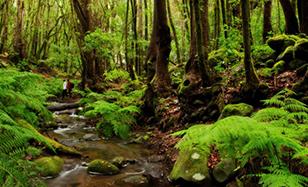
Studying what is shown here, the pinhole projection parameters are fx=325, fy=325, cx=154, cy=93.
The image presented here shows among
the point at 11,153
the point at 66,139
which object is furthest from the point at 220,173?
the point at 66,139

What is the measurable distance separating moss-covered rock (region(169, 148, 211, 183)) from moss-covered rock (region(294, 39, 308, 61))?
469 centimetres

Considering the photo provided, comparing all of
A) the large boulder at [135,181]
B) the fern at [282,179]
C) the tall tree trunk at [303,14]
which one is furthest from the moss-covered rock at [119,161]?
the tall tree trunk at [303,14]

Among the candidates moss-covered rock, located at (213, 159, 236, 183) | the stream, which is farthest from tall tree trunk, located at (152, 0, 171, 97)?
moss-covered rock, located at (213, 159, 236, 183)

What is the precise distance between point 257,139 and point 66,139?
8.66m

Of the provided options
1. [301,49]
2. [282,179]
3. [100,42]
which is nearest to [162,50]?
[100,42]

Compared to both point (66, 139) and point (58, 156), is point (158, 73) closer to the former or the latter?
point (66, 139)

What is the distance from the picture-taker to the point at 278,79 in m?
9.22

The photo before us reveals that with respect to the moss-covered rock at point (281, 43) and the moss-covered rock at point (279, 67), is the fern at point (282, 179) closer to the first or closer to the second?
the moss-covered rock at point (279, 67)

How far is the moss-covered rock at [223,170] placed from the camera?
6.22 metres

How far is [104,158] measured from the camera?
29.8ft

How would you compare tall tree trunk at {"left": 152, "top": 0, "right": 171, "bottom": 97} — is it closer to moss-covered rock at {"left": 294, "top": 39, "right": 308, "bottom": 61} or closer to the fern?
moss-covered rock at {"left": 294, "top": 39, "right": 308, "bottom": 61}

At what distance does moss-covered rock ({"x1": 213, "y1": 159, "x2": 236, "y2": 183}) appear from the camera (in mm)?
6215

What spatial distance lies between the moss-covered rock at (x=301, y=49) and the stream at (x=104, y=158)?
5020 millimetres

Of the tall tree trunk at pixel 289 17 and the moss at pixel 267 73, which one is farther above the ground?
the tall tree trunk at pixel 289 17
